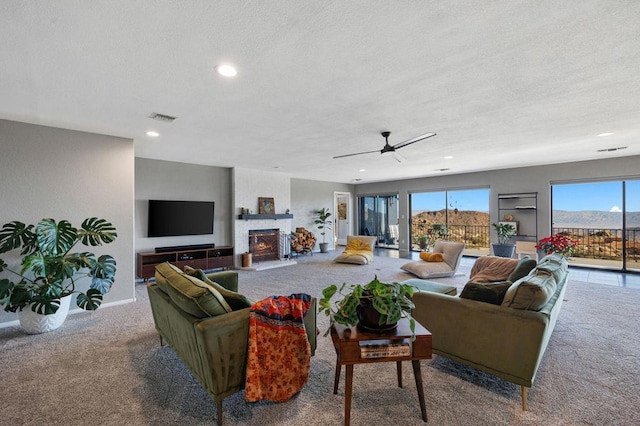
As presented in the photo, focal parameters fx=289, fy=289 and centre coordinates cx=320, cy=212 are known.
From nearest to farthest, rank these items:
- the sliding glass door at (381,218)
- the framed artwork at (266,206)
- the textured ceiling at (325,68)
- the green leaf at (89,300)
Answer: the textured ceiling at (325,68) < the green leaf at (89,300) < the framed artwork at (266,206) < the sliding glass door at (381,218)

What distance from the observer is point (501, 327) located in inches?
80.9

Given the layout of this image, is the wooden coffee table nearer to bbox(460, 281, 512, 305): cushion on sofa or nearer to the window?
bbox(460, 281, 512, 305): cushion on sofa

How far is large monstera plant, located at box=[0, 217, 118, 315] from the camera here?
10.00 feet

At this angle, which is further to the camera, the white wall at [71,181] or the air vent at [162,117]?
the white wall at [71,181]

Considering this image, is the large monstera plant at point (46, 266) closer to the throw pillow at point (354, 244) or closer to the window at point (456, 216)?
the throw pillow at point (354, 244)

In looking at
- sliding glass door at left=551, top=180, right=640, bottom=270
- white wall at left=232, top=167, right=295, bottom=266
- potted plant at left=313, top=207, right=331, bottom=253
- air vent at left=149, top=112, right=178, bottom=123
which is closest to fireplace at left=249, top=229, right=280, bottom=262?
white wall at left=232, top=167, right=295, bottom=266

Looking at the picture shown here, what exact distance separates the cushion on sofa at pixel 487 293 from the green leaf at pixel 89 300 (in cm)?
390

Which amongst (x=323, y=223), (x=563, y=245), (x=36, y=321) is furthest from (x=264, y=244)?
(x=563, y=245)

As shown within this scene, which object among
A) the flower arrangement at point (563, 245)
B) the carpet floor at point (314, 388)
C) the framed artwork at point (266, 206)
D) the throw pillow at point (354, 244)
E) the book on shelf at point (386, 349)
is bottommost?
the carpet floor at point (314, 388)

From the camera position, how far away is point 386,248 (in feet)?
34.5

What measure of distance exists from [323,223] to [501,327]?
7821mm

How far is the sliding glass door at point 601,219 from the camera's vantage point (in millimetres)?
6098

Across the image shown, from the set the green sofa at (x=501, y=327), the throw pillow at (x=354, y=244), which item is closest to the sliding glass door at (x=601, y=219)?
the throw pillow at (x=354, y=244)

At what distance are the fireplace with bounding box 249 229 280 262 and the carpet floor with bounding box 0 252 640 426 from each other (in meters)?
4.20
